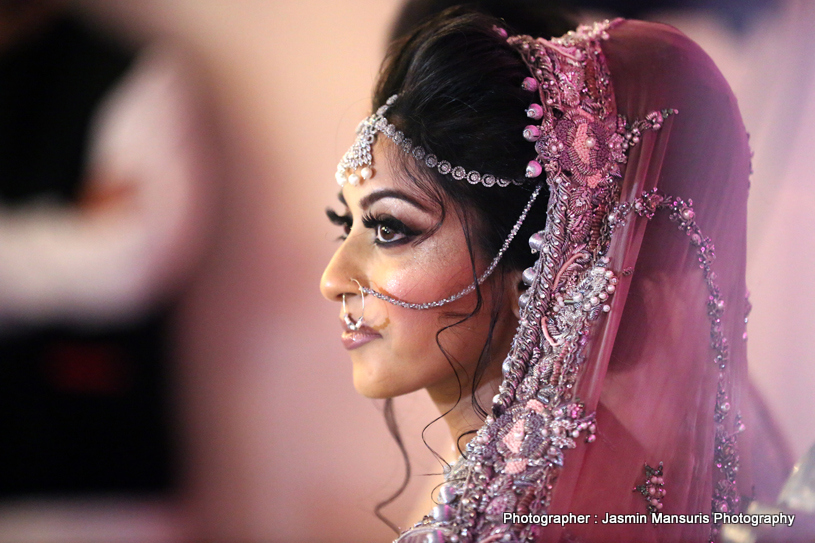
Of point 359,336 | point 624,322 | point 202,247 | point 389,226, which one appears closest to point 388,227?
point 389,226

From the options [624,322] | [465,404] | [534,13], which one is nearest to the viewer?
[624,322]

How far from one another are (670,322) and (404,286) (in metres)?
0.46

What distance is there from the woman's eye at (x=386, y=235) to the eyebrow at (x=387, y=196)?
2.0 inches

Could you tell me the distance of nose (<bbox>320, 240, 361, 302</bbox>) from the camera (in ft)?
3.07

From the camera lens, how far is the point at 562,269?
2.64 feet

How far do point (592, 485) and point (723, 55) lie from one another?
3.36ft

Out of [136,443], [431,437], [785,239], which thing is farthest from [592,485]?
[136,443]

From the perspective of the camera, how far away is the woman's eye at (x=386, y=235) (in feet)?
3.03

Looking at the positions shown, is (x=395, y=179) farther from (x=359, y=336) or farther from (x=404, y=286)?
(x=359, y=336)

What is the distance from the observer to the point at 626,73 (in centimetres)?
91

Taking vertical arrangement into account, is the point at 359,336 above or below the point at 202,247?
below

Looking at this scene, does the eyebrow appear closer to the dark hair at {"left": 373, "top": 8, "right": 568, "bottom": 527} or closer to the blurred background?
the dark hair at {"left": 373, "top": 8, "right": 568, "bottom": 527}

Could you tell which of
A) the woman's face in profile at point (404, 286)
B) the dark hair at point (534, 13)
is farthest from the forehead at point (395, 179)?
the dark hair at point (534, 13)

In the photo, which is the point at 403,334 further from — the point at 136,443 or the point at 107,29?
the point at 107,29
